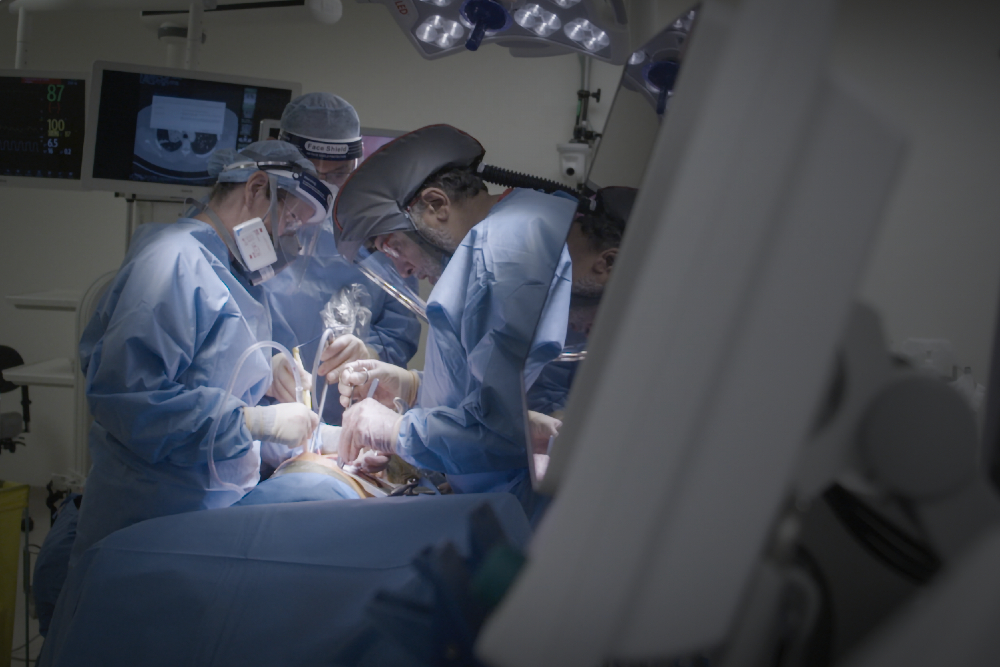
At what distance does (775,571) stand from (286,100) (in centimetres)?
252

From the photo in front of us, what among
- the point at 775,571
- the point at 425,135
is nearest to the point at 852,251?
the point at 775,571

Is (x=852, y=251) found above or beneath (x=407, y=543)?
above

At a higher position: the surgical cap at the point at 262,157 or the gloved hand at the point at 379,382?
the surgical cap at the point at 262,157

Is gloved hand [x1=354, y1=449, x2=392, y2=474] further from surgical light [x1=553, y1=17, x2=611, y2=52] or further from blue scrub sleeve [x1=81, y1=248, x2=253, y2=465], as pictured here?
surgical light [x1=553, y1=17, x2=611, y2=52]

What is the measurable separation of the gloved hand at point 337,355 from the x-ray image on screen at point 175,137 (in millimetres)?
836

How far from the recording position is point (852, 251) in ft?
1.33

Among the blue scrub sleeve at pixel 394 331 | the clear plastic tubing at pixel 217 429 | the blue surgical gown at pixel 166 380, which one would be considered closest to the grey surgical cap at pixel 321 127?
the blue scrub sleeve at pixel 394 331

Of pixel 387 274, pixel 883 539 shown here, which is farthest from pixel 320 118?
pixel 883 539

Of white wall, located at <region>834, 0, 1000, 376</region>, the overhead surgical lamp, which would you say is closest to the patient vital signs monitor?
the overhead surgical lamp

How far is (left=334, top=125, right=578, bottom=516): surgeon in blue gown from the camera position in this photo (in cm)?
142

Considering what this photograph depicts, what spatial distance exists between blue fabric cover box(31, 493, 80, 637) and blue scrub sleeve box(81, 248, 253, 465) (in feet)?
1.57

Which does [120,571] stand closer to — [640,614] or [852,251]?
[640,614]

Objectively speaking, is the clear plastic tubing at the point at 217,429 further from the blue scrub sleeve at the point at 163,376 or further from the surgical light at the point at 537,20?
the surgical light at the point at 537,20

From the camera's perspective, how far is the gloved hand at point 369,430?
166cm
